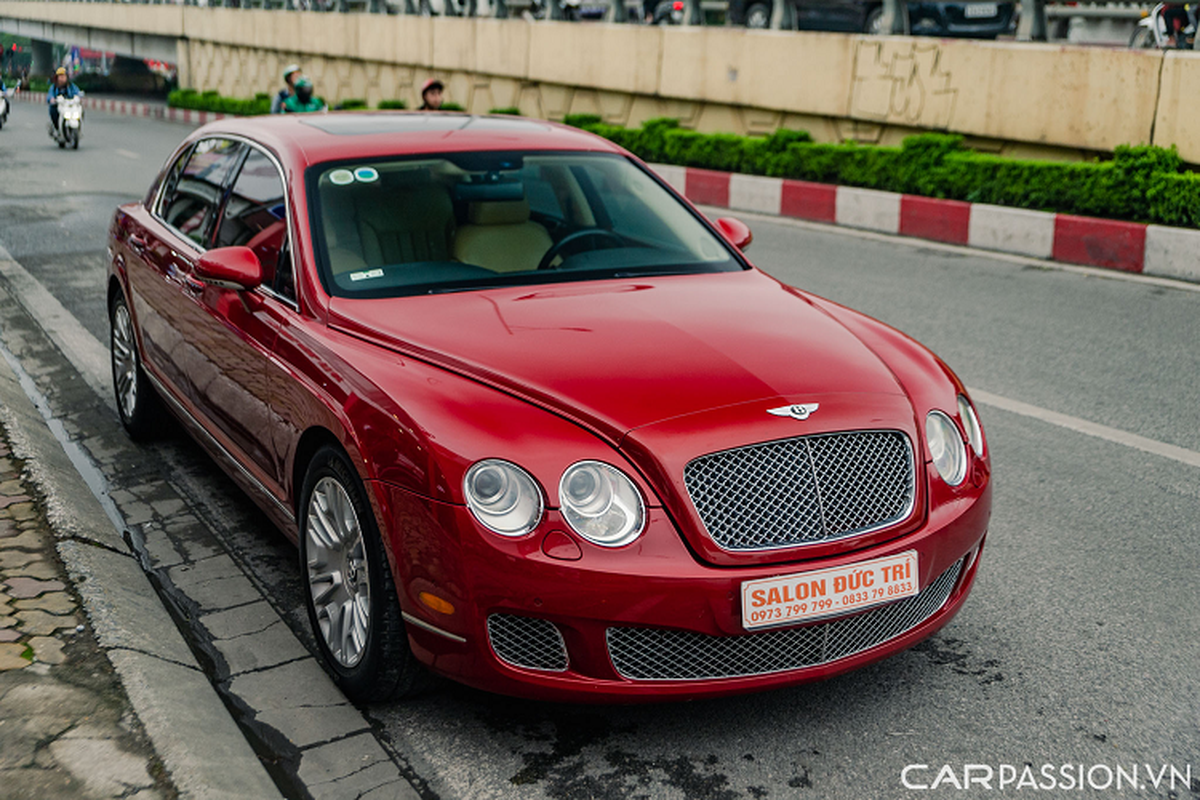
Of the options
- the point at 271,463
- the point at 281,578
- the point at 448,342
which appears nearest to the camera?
the point at 448,342

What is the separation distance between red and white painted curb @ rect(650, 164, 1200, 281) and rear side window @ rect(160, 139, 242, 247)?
7148 mm

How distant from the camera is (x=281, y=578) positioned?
4.50 meters

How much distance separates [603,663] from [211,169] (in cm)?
313

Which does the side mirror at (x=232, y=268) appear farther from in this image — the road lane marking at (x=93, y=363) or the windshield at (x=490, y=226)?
the road lane marking at (x=93, y=363)

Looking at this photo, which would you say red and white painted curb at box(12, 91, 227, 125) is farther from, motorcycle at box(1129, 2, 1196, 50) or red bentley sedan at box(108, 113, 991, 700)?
red bentley sedan at box(108, 113, 991, 700)

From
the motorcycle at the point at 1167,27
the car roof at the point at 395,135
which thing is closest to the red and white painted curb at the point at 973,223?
the motorcycle at the point at 1167,27

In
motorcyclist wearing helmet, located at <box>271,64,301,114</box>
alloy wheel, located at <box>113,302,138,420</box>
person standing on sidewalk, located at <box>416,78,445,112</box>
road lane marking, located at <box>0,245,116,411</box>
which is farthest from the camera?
motorcyclist wearing helmet, located at <box>271,64,301,114</box>

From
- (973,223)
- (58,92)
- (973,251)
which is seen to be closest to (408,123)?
(973,251)

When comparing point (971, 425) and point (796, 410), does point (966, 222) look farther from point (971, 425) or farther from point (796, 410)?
point (796, 410)

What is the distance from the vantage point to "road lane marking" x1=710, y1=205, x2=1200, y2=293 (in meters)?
9.62

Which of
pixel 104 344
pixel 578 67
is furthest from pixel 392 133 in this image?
pixel 578 67

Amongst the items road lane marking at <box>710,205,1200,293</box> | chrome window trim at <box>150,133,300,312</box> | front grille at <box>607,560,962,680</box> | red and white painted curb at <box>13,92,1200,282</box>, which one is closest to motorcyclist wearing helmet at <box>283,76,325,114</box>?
red and white painted curb at <box>13,92,1200,282</box>

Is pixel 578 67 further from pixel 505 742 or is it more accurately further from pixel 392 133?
pixel 505 742

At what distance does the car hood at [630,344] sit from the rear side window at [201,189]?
140cm
